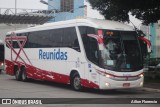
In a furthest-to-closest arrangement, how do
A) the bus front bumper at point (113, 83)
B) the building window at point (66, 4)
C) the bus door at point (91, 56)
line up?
1. the building window at point (66, 4)
2. the bus door at point (91, 56)
3. the bus front bumper at point (113, 83)

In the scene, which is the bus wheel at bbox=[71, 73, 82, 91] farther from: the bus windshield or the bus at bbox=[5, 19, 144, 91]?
the bus windshield

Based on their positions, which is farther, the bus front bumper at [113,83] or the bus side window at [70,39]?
the bus side window at [70,39]

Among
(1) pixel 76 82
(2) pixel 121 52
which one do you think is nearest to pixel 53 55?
(1) pixel 76 82

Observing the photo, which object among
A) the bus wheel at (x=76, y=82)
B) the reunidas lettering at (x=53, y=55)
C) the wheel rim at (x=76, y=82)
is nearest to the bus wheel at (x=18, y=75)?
the reunidas lettering at (x=53, y=55)

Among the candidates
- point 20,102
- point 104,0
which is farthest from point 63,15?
point 20,102

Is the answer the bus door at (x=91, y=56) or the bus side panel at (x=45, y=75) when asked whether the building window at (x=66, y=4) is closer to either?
the bus side panel at (x=45, y=75)

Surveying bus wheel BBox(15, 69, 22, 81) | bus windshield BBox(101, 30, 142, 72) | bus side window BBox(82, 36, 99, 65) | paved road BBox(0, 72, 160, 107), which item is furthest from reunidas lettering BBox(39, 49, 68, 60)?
bus wheel BBox(15, 69, 22, 81)

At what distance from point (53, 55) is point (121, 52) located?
468cm

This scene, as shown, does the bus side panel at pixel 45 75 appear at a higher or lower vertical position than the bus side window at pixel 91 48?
lower

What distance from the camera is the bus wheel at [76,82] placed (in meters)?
20.5

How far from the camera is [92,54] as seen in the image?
1966cm

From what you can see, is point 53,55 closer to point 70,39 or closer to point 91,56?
point 70,39

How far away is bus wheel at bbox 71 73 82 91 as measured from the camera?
2053cm

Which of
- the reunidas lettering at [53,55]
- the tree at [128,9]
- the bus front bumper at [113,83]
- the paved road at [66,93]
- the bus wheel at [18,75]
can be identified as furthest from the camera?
the bus wheel at [18,75]
